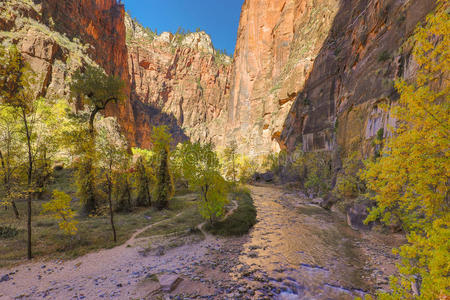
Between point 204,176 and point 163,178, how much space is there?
32.5 feet

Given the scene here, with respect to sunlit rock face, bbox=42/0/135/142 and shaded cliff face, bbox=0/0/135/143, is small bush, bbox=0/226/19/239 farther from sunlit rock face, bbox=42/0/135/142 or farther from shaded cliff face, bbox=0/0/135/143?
sunlit rock face, bbox=42/0/135/142

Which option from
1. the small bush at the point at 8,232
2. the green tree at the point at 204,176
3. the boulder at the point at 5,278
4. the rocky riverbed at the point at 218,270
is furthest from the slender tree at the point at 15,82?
the green tree at the point at 204,176

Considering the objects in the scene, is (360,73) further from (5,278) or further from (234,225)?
(5,278)

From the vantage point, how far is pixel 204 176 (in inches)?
718

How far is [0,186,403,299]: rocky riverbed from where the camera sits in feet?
28.9

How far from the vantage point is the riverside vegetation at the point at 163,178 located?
5434 millimetres

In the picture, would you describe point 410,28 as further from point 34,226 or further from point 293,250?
point 34,226

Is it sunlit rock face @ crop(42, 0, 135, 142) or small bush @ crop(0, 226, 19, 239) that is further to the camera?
sunlit rock face @ crop(42, 0, 135, 142)

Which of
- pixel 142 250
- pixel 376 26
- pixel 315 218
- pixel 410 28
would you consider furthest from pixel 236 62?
pixel 142 250

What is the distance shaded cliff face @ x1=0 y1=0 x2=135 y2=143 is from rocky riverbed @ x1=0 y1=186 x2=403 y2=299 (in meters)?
18.8

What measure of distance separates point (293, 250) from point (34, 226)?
21.6 meters

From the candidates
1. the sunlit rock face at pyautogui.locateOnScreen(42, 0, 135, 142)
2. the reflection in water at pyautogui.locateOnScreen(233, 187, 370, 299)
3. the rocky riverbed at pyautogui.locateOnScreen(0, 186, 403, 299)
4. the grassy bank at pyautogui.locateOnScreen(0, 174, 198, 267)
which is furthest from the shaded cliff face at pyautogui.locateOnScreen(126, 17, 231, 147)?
the rocky riverbed at pyautogui.locateOnScreen(0, 186, 403, 299)

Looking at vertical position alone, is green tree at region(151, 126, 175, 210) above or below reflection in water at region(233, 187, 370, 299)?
above

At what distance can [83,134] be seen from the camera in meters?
17.2
